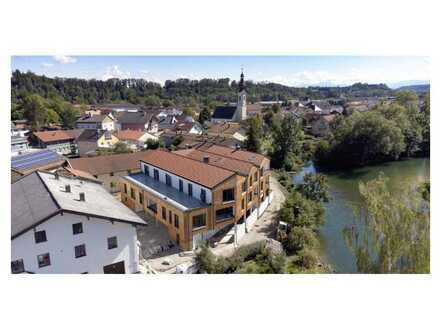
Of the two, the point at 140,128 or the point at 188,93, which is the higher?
the point at 188,93

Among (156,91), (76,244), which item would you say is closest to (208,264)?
(76,244)

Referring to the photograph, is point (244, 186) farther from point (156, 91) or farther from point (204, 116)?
point (156, 91)

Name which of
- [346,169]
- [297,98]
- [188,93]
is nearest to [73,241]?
[346,169]

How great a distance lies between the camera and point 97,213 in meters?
9.28

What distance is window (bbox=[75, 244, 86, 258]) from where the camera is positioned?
9059 mm

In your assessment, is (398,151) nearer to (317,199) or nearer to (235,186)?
(317,199)

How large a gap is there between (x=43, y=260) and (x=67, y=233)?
0.88 m

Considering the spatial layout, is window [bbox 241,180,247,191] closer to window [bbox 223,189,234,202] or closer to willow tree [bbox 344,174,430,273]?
window [bbox 223,189,234,202]

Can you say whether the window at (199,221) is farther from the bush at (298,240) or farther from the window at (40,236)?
the window at (40,236)

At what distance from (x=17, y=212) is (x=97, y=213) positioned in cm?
220

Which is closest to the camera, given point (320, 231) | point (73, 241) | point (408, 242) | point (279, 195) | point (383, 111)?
point (408, 242)

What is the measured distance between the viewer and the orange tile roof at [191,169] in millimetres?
13101

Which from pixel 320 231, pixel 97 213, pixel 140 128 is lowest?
pixel 320 231

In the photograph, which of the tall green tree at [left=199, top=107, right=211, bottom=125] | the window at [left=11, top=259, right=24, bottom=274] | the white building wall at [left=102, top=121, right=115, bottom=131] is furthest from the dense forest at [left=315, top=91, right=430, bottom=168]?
the white building wall at [left=102, top=121, right=115, bottom=131]
